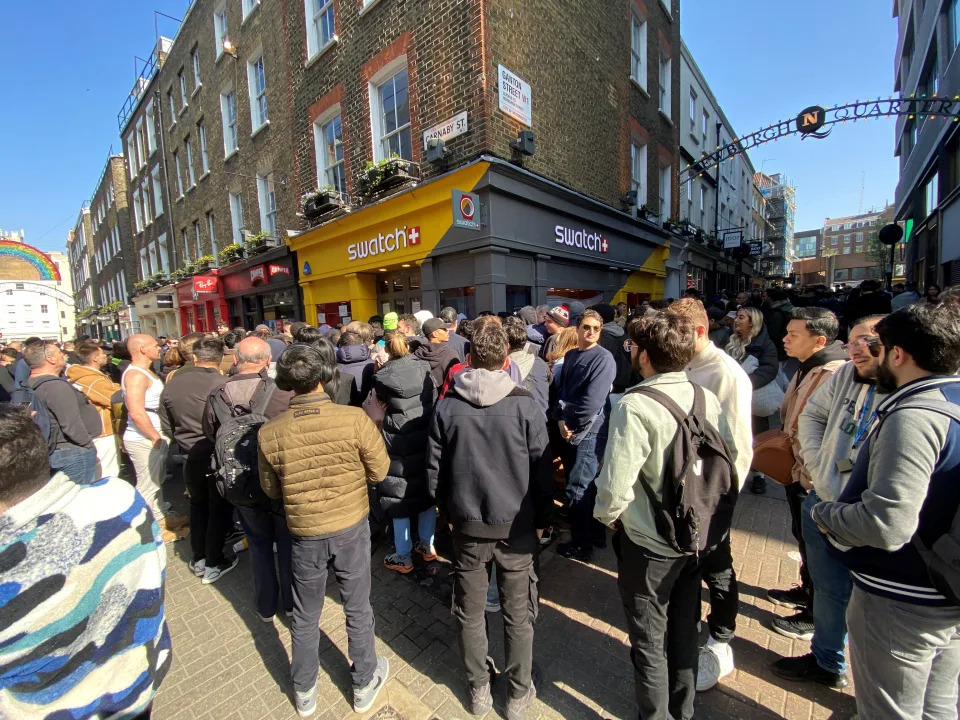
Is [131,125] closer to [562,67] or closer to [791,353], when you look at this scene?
[562,67]

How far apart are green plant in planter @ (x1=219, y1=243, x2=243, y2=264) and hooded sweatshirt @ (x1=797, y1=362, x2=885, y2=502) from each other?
49.3 ft

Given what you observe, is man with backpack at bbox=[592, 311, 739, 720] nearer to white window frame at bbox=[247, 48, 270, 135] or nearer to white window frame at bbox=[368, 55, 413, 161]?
white window frame at bbox=[368, 55, 413, 161]

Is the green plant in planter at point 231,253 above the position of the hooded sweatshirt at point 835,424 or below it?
above

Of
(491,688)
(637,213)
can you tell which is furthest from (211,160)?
(491,688)

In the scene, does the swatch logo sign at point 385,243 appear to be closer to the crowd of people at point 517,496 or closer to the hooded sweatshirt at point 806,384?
the crowd of people at point 517,496

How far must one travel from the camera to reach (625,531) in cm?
191

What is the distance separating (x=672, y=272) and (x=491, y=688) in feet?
46.0

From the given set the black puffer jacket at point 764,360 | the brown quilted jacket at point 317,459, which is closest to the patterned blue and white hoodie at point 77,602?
the brown quilted jacket at point 317,459

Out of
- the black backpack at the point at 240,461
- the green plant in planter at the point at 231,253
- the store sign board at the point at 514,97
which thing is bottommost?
the black backpack at the point at 240,461

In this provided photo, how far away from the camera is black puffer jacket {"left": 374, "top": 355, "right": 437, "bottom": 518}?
2975mm

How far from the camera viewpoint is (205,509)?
340 centimetres

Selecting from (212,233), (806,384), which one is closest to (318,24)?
(212,233)

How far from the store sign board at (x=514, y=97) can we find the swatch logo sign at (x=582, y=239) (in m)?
2.13

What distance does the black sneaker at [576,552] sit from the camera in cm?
327
